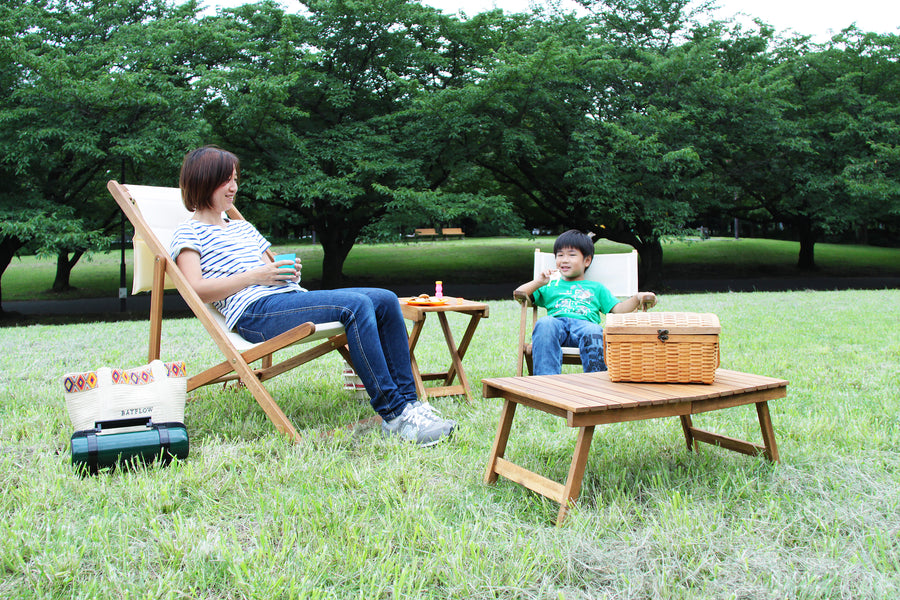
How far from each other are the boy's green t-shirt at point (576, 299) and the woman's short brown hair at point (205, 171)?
1.87 meters

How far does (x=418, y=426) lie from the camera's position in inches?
108

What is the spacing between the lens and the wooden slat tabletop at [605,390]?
1.93m

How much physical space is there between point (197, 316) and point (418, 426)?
1.00m

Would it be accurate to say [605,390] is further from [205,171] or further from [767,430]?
[205,171]

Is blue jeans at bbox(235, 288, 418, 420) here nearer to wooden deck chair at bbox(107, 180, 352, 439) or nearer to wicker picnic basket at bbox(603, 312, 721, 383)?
wooden deck chair at bbox(107, 180, 352, 439)

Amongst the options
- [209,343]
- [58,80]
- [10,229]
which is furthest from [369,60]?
[209,343]

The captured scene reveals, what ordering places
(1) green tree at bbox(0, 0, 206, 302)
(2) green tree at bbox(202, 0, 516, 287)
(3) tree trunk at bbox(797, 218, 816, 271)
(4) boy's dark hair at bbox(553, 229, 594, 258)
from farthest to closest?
(3) tree trunk at bbox(797, 218, 816, 271) → (2) green tree at bbox(202, 0, 516, 287) → (1) green tree at bbox(0, 0, 206, 302) → (4) boy's dark hair at bbox(553, 229, 594, 258)

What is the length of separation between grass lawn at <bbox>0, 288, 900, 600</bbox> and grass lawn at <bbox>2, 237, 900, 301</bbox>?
15.0 m

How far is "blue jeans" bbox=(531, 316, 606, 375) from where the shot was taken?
11.0 feet

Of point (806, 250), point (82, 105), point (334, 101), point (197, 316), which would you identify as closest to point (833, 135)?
point (806, 250)

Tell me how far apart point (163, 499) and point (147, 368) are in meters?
0.68

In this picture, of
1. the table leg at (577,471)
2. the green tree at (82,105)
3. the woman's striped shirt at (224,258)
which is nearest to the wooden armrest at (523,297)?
the woman's striped shirt at (224,258)

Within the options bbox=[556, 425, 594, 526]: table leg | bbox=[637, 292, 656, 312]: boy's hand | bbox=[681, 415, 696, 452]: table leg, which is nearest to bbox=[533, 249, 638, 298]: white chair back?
bbox=[637, 292, 656, 312]: boy's hand

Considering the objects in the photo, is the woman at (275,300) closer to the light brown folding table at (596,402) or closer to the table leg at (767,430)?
the light brown folding table at (596,402)
